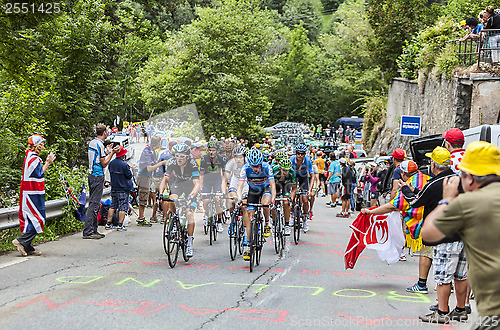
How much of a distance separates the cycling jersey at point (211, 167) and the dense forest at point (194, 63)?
3.08 m

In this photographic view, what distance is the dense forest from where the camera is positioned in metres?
11.1

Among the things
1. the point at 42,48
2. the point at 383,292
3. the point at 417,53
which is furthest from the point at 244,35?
the point at 383,292

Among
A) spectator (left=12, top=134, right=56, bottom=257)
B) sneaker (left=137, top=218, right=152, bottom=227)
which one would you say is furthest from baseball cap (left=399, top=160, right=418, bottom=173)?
sneaker (left=137, top=218, right=152, bottom=227)

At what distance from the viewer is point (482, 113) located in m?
19.6

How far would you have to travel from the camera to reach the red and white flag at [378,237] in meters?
8.59

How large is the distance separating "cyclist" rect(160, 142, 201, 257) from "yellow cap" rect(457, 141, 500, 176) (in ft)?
21.5

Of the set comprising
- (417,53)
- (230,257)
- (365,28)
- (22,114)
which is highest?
(365,28)

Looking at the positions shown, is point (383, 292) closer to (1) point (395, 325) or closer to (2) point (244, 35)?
(1) point (395, 325)

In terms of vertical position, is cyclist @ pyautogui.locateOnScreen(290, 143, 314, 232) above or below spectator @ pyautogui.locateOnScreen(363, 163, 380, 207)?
above

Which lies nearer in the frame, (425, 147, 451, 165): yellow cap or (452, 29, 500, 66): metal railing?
(425, 147, 451, 165): yellow cap

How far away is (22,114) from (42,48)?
102 inches

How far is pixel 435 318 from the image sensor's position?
20.3 feet

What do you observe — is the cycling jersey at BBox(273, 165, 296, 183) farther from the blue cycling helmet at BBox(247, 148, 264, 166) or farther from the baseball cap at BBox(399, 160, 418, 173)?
Result: the baseball cap at BBox(399, 160, 418, 173)

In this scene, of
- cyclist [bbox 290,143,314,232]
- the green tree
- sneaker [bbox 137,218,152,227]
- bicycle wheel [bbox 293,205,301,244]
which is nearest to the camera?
bicycle wheel [bbox 293,205,301,244]
